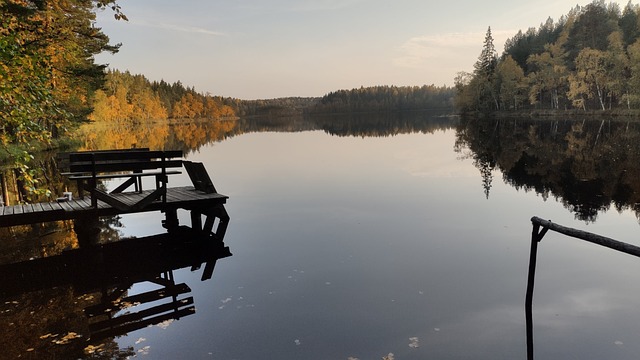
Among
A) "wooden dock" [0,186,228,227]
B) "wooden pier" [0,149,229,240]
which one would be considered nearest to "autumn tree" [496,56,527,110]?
"wooden dock" [0,186,228,227]

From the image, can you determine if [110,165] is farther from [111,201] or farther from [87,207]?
[87,207]

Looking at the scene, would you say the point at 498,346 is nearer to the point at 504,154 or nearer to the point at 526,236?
the point at 526,236

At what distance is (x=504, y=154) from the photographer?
37.2m

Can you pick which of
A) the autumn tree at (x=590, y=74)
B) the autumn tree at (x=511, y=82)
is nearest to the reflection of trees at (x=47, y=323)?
the autumn tree at (x=590, y=74)

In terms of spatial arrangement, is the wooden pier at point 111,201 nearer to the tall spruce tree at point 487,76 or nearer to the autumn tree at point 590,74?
the autumn tree at point 590,74

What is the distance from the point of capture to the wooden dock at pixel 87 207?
12023 mm

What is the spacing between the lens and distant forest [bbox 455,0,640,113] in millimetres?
82062

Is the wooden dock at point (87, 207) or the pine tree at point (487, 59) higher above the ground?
the pine tree at point (487, 59)

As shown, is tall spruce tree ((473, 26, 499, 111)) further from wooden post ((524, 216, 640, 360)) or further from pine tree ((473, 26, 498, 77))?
wooden post ((524, 216, 640, 360))

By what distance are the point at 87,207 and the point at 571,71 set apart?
10886 centimetres

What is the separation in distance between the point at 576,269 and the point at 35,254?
52.9ft

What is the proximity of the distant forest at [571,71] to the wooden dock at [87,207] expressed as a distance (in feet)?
280

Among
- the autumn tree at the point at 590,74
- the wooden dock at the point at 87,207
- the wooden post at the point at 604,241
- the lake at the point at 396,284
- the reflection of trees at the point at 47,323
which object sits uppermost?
the autumn tree at the point at 590,74

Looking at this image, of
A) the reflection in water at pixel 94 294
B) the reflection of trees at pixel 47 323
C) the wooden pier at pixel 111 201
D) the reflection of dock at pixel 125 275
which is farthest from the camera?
the wooden pier at pixel 111 201
